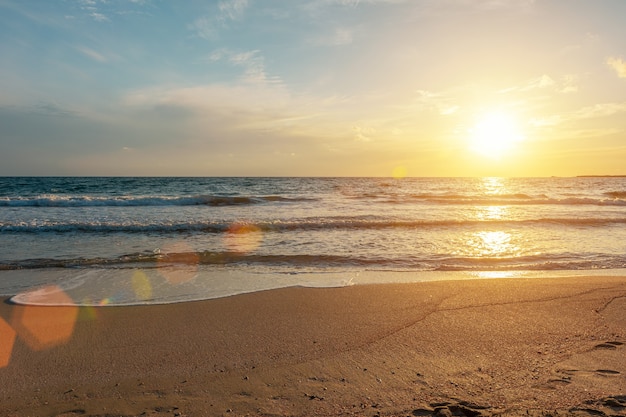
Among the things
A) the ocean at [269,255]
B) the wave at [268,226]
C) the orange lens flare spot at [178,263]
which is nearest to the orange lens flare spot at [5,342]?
the ocean at [269,255]

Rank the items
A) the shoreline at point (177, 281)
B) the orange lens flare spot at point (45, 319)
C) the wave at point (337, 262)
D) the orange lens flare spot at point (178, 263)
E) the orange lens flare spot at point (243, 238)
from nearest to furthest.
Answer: the orange lens flare spot at point (45, 319) < the shoreline at point (177, 281) < the orange lens flare spot at point (178, 263) < the wave at point (337, 262) < the orange lens flare spot at point (243, 238)

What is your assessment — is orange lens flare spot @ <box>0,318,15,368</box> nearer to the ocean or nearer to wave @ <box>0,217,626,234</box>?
the ocean

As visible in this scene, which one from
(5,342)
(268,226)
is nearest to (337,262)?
(5,342)

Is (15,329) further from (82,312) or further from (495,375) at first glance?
(495,375)

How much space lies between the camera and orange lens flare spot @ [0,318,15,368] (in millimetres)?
3777

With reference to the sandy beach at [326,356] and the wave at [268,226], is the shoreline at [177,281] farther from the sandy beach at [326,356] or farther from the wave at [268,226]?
the wave at [268,226]

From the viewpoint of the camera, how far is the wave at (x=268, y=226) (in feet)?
46.1

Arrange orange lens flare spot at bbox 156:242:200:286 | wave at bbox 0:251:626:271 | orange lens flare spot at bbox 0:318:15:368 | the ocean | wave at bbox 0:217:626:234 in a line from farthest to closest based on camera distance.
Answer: wave at bbox 0:217:626:234 → wave at bbox 0:251:626:271 → orange lens flare spot at bbox 156:242:200:286 → the ocean → orange lens flare spot at bbox 0:318:15:368

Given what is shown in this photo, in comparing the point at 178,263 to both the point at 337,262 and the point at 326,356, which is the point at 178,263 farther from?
the point at 326,356

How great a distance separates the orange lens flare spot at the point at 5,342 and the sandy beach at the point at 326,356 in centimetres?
2

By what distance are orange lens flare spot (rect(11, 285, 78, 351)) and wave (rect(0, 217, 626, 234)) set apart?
26.2 ft

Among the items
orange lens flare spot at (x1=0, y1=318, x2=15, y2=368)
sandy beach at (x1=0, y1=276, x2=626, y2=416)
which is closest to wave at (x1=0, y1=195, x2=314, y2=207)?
sandy beach at (x1=0, y1=276, x2=626, y2=416)

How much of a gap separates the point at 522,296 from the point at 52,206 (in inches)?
1024

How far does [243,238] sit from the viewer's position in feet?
40.9
